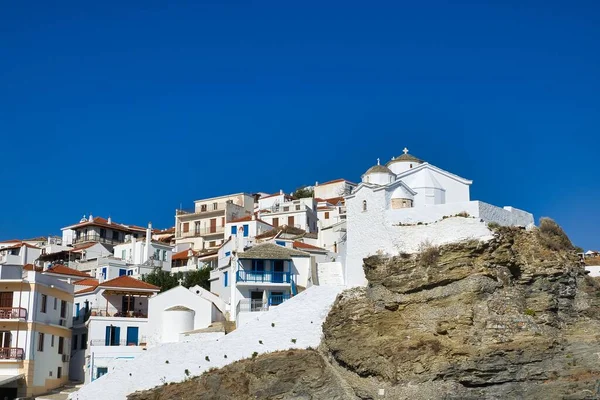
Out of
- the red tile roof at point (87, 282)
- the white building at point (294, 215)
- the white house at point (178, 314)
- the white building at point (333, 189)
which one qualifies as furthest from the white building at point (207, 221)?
the white house at point (178, 314)

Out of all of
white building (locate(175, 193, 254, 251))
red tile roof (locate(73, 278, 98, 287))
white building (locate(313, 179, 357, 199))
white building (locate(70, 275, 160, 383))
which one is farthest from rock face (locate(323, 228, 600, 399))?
white building (locate(313, 179, 357, 199))

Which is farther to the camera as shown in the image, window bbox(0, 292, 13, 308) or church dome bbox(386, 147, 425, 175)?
church dome bbox(386, 147, 425, 175)

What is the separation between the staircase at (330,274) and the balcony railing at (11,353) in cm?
1830

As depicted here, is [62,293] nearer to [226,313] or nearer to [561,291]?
[226,313]

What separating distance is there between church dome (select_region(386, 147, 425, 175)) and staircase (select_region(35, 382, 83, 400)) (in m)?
24.8

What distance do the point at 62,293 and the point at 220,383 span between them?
16.2m

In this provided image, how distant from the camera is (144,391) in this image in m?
40.8

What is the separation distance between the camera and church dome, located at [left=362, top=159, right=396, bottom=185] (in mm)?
47750

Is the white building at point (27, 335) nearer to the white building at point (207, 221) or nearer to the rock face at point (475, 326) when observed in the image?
the rock face at point (475, 326)

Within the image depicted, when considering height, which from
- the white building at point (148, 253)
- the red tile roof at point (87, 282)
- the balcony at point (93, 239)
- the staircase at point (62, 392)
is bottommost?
the staircase at point (62, 392)

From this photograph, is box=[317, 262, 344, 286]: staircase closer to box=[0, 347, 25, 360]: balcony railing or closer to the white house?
the white house

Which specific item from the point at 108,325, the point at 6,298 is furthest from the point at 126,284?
the point at 6,298

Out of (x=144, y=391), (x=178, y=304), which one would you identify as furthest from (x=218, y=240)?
(x=144, y=391)

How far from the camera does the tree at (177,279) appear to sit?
59750 mm
